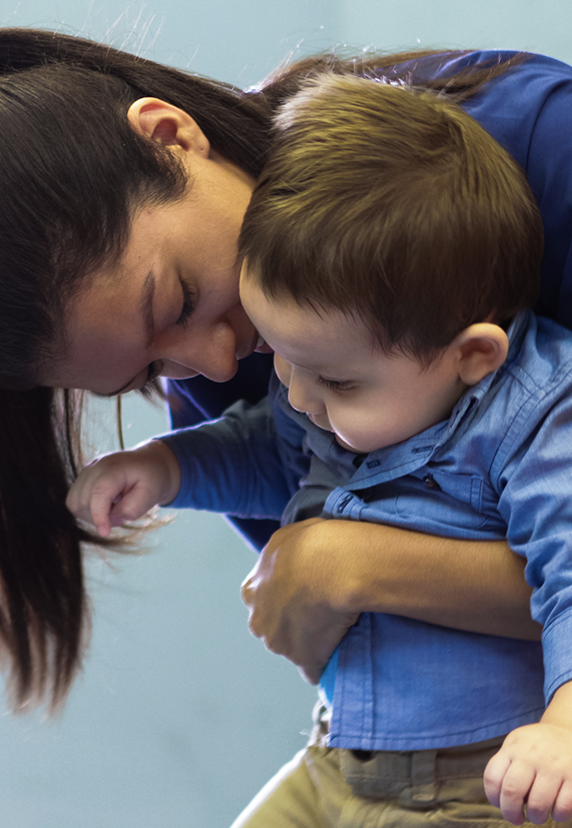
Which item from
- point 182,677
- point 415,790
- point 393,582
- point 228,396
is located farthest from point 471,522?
point 182,677

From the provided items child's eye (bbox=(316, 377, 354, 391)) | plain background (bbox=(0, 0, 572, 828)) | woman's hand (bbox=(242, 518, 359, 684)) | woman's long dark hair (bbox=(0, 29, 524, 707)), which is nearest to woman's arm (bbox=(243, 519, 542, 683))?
woman's hand (bbox=(242, 518, 359, 684))

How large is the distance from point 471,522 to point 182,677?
49.6 inches

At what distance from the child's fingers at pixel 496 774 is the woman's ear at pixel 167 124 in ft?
1.71

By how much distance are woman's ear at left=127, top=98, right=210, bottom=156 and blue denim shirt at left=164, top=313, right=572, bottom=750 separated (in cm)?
26

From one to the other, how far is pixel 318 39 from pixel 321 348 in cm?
128

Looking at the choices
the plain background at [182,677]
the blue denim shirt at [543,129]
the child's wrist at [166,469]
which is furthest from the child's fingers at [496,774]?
the plain background at [182,677]

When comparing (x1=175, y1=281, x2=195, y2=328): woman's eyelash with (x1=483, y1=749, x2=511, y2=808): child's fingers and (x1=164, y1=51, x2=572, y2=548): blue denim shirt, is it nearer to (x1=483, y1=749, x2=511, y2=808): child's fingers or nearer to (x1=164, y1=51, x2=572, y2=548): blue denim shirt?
(x1=164, y1=51, x2=572, y2=548): blue denim shirt

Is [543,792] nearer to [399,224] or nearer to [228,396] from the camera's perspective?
[399,224]

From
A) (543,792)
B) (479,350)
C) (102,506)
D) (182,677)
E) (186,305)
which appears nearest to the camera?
(543,792)

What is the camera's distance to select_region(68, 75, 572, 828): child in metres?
0.57

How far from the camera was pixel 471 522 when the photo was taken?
0.66 meters

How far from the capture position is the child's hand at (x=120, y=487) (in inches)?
32.7

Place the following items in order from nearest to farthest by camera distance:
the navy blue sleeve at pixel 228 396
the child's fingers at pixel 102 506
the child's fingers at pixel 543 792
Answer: the child's fingers at pixel 543 792 < the child's fingers at pixel 102 506 < the navy blue sleeve at pixel 228 396

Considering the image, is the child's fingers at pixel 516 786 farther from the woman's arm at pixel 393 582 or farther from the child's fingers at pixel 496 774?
the woman's arm at pixel 393 582
